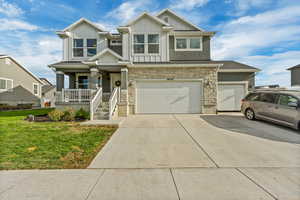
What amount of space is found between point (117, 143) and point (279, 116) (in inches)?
297

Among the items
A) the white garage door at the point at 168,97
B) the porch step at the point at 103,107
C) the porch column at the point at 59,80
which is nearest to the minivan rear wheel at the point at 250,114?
the white garage door at the point at 168,97

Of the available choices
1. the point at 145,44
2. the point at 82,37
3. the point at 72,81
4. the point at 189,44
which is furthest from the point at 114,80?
the point at 189,44

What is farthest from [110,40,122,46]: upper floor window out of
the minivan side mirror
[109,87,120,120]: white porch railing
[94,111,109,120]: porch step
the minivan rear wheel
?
the minivan side mirror

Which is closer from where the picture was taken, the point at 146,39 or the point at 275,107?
the point at 275,107

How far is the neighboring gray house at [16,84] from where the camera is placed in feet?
56.9

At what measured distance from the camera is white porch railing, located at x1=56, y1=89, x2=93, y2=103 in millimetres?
10578

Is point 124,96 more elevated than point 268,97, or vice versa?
point 124,96

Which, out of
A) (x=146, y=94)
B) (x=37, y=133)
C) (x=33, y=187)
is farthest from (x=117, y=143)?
(x=146, y=94)

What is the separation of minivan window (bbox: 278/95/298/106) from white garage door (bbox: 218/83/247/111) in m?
5.02

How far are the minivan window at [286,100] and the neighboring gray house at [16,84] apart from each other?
81.8 ft

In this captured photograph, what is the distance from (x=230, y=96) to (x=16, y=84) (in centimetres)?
2408

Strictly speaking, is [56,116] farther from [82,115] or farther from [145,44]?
[145,44]

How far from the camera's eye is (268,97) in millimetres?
7941

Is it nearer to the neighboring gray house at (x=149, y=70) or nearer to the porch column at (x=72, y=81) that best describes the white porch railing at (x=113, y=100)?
the neighboring gray house at (x=149, y=70)
